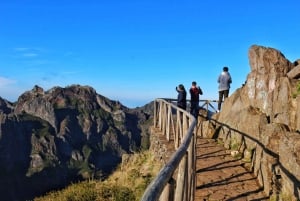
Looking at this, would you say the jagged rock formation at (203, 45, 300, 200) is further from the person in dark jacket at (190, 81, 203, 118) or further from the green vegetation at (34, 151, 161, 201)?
the green vegetation at (34, 151, 161, 201)

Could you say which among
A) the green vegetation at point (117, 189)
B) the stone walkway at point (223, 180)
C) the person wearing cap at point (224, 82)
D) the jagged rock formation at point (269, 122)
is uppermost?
the person wearing cap at point (224, 82)

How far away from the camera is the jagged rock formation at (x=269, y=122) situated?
9380 millimetres

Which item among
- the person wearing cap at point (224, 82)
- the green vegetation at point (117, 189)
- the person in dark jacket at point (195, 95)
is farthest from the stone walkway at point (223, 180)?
the person wearing cap at point (224, 82)

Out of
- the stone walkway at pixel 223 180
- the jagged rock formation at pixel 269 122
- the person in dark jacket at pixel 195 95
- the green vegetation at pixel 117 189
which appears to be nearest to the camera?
the jagged rock formation at pixel 269 122

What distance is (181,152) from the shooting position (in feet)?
16.2

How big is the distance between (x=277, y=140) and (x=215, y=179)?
1953 mm

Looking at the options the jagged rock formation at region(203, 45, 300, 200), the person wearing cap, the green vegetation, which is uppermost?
the person wearing cap

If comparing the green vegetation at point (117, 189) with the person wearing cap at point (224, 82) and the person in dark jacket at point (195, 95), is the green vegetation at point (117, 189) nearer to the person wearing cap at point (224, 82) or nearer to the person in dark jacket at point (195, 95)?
the person in dark jacket at point (195, 95)

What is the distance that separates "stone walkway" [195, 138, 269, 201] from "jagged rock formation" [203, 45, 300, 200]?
0.35 meters

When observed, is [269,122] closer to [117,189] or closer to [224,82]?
[117,189]

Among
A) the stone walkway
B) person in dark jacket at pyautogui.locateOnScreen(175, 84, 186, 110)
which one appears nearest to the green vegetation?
the stone walkway

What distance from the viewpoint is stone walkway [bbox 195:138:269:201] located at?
9.97 metres

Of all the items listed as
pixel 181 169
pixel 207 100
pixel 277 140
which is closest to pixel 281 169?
pixel 277 140

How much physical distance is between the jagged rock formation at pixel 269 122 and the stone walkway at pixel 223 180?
348 mm
